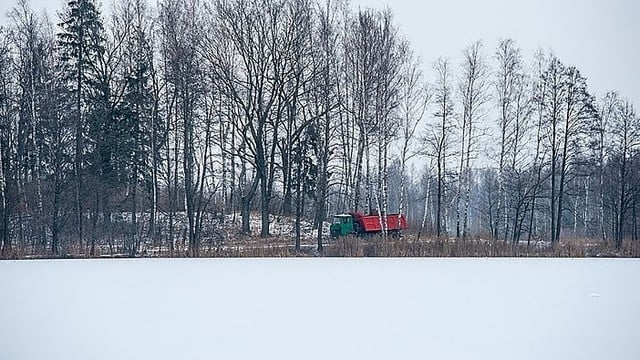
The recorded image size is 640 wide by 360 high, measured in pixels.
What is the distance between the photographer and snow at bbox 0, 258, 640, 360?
793 centimetres

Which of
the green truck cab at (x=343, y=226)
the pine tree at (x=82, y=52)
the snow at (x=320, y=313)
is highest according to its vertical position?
the pine tree at (x=82, y=52)

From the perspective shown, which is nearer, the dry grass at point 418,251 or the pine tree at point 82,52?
the dry grass at point 418,251

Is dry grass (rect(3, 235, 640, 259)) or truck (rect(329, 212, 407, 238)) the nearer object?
dry grass (rect(3, 235, 640, 259))

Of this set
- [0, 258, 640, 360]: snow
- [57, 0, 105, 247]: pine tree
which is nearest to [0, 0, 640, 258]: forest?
[57, 0, 105, 247]: pine tree

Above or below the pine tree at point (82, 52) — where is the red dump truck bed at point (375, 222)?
below

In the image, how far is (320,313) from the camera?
1052 cm

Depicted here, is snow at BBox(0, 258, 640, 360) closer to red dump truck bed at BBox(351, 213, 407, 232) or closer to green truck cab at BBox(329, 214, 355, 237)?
red dump truck bed at BBox(351, 213, 407, 232)

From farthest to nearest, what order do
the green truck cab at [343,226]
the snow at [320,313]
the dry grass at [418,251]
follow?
the green truck cab at [343,226], the dry grass at [418,251], the snow at [320,313]

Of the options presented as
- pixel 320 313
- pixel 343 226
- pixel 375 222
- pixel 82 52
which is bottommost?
pixel 320 313

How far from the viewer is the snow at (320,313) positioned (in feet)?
26.0

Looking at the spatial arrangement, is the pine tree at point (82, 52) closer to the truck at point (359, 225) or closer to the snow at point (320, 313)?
the truck at point (359, 225)

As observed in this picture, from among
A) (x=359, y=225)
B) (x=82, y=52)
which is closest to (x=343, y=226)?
(x=359, y=225)

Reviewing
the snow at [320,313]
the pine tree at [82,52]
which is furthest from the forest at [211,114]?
the snow at [320,313]

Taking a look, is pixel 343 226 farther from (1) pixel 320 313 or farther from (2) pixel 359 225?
(1) pixel 320 313
